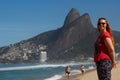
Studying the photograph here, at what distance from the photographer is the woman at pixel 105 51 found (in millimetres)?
6066

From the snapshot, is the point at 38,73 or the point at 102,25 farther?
the point at 38,73

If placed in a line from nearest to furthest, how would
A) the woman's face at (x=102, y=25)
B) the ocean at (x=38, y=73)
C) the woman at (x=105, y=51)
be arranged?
the woman at (x=105, y=51) < the woman's face at (x=102, y=25) < the ocean at (x=38, y=73)

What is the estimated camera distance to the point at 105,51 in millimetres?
6168

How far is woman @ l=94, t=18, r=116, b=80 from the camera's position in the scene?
19.9ft

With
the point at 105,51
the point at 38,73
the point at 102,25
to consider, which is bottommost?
the point at 105,51

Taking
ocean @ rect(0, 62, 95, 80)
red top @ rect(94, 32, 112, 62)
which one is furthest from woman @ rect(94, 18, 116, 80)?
ocean @ rect(0, 62, 95, 80)

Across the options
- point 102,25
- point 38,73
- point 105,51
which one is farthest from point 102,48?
point 38,73

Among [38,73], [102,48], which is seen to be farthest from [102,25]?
[38,73]

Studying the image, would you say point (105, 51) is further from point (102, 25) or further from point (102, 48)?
point (102, 25)

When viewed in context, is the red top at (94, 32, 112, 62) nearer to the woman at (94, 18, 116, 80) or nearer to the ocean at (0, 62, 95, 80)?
the woman at (94, 18, 116, 80)

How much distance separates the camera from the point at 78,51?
645ft

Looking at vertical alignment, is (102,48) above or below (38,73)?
below

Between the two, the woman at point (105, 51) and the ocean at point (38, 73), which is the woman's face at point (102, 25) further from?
the ocean at point (38, 73)

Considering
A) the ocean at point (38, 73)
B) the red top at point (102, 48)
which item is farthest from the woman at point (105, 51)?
the ocean at point (38, 73)
